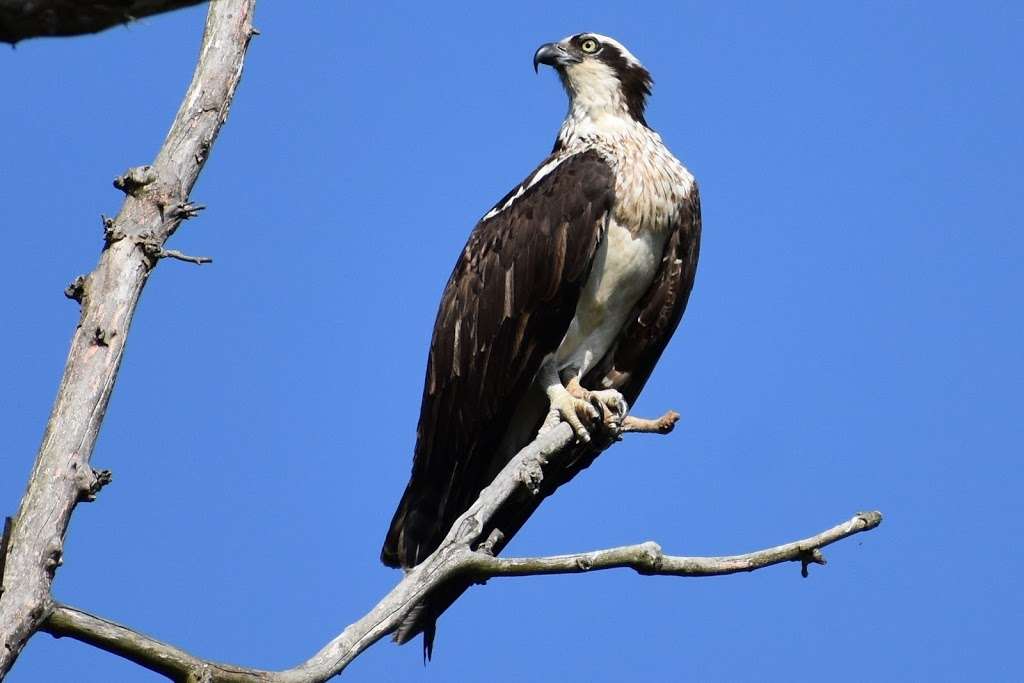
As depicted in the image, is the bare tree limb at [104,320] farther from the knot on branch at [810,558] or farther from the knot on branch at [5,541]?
the knot on branch at [810,558]

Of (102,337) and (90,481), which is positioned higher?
(102,337)

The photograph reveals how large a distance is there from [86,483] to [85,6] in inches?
104

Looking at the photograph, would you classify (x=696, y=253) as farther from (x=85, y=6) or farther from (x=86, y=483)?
(x=85, y=6)

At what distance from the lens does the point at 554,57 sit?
846 cm

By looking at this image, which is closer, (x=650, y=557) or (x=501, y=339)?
(x=650, y=557)

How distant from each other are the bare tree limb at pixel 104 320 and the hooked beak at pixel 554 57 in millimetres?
2967

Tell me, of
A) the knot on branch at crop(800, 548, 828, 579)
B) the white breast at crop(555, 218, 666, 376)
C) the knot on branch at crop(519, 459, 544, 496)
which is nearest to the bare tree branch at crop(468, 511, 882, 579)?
the knot on branch at crop(800, 548, 828, 579)

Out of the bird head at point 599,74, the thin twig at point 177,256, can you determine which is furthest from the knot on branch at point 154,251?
the bird head at point 599,74

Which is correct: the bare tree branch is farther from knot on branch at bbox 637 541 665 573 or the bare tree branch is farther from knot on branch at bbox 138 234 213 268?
knot on branch at bbox 138 234 213 268

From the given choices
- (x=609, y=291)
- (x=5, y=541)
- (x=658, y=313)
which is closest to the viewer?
(x=5, y=541)

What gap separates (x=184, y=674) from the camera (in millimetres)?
4523

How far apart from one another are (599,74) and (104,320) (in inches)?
164

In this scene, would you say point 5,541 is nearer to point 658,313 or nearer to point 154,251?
point 154,251

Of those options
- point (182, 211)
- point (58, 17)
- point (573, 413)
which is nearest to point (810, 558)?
point (573, 413)
